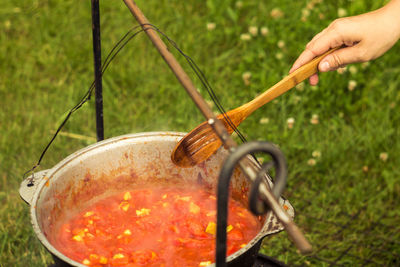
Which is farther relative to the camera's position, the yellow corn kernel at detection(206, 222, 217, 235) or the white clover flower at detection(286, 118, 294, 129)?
the white clover flower at detection(286, 118, 294, 129)

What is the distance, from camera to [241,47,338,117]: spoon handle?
2.26 metres

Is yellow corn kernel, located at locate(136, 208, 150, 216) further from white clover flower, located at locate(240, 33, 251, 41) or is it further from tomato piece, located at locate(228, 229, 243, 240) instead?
white clover flower, located at locate(240, 33, 251, 41)

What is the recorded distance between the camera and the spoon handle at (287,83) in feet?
7.41

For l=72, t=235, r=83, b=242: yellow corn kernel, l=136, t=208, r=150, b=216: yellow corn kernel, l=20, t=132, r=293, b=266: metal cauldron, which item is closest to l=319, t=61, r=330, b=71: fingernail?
l=20, t=132, r=293, b=266: metal cauldron

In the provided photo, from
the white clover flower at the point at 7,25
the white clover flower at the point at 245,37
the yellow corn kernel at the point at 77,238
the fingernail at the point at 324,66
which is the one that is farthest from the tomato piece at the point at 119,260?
the white clover flower at the point at 7,25

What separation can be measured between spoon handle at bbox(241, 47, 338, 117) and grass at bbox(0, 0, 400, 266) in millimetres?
1294

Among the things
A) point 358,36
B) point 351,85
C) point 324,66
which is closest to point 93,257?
point 324,66

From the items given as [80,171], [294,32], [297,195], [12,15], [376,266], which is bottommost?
[376,266]

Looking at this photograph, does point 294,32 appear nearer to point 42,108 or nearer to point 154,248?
point 42,108

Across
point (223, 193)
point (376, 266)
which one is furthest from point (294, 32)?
point (223, 193)

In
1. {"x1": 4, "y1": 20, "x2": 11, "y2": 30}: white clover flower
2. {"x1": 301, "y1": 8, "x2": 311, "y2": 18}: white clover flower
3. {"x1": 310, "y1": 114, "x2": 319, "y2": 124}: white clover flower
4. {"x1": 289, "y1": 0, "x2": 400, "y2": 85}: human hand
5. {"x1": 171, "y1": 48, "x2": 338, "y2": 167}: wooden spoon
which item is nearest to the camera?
{"x1": 171, "y1": 48, "x2": 338, "y2": 167}: wooden spoon

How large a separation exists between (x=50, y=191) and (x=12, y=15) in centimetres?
368

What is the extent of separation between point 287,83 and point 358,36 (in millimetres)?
459

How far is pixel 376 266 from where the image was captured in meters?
3.21
